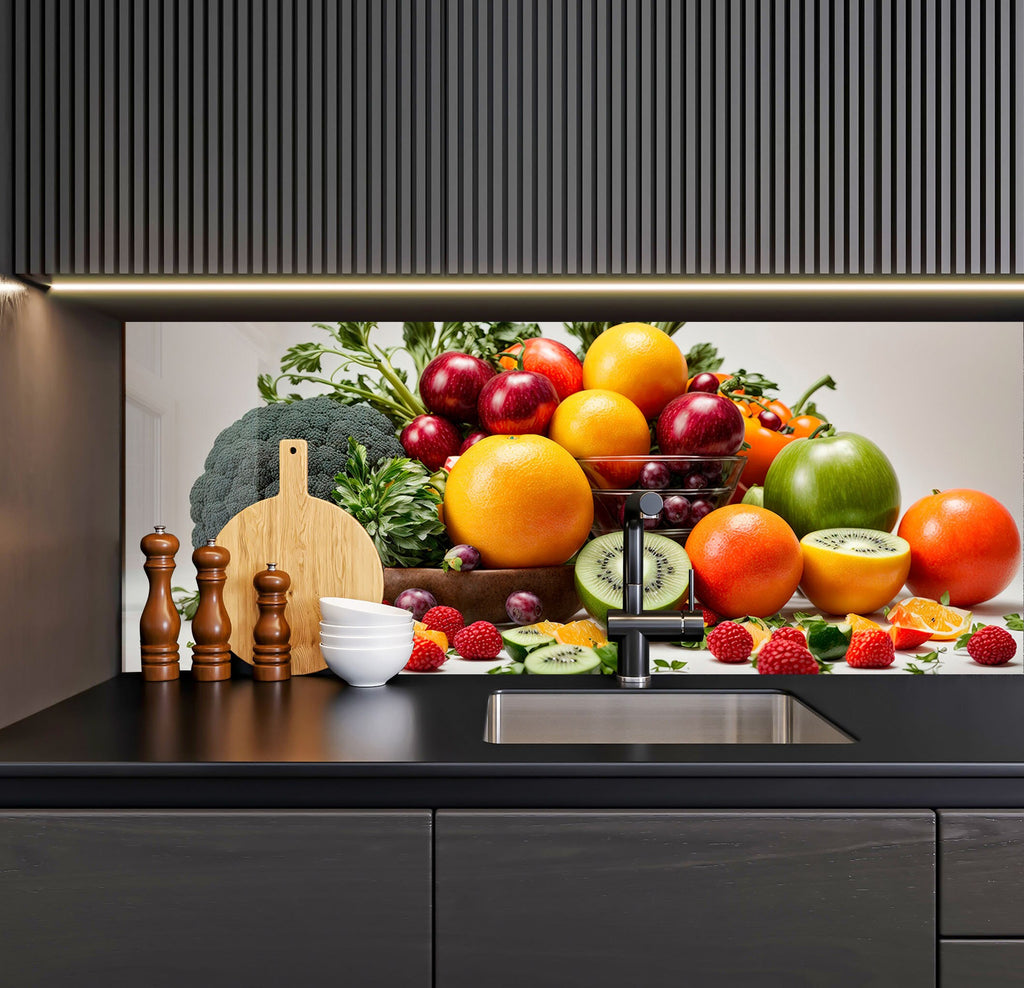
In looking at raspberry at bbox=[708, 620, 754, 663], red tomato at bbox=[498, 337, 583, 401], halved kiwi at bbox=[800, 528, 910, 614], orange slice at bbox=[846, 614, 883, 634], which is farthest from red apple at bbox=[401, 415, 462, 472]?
orange slice at bbox=[846, 614, 883, 634]

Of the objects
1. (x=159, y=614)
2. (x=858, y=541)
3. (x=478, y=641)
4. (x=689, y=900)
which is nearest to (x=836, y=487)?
(x=858, y=541)

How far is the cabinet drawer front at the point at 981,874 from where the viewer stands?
39.9 inches

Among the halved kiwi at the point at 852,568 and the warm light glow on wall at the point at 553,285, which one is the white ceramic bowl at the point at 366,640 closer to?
the warm light glow on wall at the point at 553,285

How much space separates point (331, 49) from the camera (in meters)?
1.33

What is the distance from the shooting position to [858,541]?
5.80 feet

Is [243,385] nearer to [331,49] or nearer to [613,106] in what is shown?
[331,49]

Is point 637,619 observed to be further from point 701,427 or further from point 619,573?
point 701,427

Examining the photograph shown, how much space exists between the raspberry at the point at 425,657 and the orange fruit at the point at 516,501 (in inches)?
7.6

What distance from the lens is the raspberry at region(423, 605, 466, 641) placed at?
1704 mm

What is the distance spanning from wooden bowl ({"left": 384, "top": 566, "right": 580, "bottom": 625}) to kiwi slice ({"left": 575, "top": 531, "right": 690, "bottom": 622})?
0.15ft

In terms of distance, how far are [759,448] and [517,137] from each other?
815 millimetres

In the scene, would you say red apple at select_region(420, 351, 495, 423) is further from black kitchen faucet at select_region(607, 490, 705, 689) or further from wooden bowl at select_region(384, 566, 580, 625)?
black kitchen faucet at select_region(607, 490, 705, 689)

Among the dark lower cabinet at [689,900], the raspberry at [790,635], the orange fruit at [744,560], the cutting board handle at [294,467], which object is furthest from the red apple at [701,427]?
the dark lower cabinet at [689,900]

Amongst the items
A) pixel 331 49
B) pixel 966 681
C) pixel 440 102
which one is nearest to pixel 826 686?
pixel 966 681
